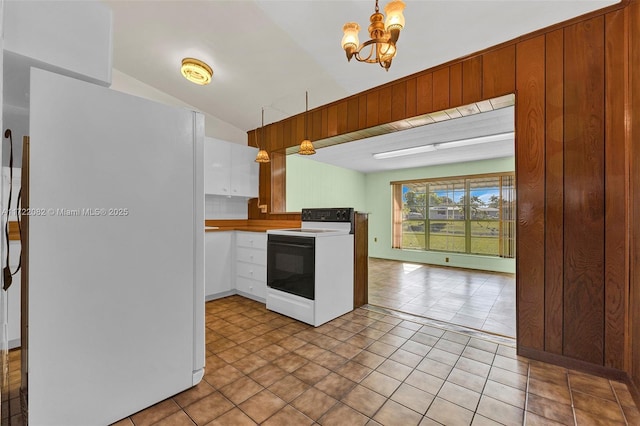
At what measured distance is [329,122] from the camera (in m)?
3.56

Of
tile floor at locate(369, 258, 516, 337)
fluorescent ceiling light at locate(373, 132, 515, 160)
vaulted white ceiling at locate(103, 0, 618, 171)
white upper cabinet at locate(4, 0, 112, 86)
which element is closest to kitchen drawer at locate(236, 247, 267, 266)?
tile floor at locate(369, 258, 516, 337)

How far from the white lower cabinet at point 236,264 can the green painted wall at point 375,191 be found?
210 centimetres

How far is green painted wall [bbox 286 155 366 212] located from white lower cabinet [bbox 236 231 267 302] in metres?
2.10

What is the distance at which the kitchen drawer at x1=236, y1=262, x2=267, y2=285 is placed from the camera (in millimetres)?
3346

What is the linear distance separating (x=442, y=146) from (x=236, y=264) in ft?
12.6

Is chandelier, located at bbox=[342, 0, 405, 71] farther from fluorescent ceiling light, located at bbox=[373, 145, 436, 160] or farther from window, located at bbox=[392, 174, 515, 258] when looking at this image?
window, located at bbox=[392, 174, 515, 258]

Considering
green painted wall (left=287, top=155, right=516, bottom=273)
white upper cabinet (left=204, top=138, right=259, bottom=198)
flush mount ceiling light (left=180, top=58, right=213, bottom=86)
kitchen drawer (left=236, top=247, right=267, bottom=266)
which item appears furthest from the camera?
green painted wall (left=287, top=155, right=516, bottom=273)

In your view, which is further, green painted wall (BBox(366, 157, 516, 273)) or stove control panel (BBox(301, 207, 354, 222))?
green painted wall (BBox(366, 157, 516, 273))

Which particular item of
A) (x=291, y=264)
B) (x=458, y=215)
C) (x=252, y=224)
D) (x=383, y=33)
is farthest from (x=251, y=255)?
(x=458, y=215)

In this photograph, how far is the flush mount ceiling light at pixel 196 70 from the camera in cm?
291

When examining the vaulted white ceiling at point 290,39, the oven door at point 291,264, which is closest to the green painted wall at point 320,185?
the vaulted white ceiling at point 290,39

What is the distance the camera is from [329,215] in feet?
10.7

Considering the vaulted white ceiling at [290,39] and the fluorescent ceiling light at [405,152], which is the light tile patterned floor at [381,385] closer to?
→ the vaulted white ceiling at [290,39]

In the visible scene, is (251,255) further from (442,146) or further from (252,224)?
(442,146)
